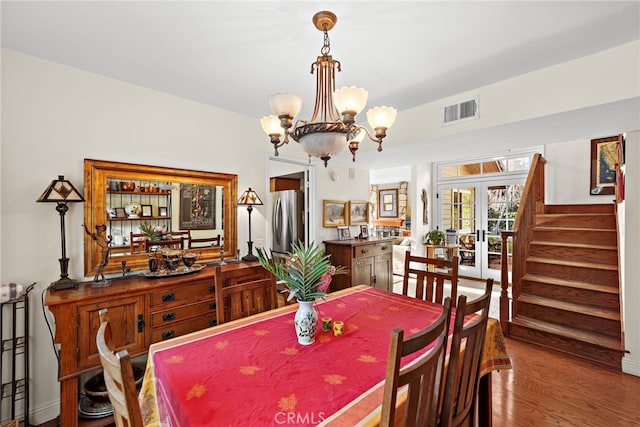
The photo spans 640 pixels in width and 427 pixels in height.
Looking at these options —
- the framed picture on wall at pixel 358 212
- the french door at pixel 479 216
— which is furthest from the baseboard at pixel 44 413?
A: the french door at pixel 479 216

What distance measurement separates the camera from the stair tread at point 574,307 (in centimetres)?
278

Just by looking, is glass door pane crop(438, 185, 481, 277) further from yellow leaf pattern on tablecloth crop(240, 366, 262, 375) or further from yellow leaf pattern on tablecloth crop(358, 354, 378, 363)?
yellow leaf pattern on tablecloth crop(240, 366, 262, 375)

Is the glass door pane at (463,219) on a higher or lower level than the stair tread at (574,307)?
higher

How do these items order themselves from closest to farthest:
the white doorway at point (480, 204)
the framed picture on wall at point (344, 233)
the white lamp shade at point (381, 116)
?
1. the white lamp shade at point (381, 116)
2. the framed picture on wall at point (344, 233)
3. the white doorway at point (480, 204)

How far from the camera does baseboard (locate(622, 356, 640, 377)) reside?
95.3 inches

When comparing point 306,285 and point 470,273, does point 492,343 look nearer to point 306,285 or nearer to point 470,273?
point 306,285

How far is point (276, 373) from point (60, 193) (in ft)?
6.51

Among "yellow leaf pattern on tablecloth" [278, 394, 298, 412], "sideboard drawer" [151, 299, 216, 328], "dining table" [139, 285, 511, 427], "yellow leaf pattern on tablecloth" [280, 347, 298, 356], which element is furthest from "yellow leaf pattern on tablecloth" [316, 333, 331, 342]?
"sideboard drawer" [151, 299, 216, 328]

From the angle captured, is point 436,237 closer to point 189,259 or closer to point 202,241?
point 202,241

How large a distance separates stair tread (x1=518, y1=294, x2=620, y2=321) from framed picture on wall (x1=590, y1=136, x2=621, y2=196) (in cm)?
255

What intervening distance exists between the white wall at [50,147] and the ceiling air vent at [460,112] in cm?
258

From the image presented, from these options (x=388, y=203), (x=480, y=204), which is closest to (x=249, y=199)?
(x=480, y=204)

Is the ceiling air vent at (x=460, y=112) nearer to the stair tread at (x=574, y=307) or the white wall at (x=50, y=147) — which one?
the stair tread at (x=574, y=307)

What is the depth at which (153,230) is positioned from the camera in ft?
8.55
